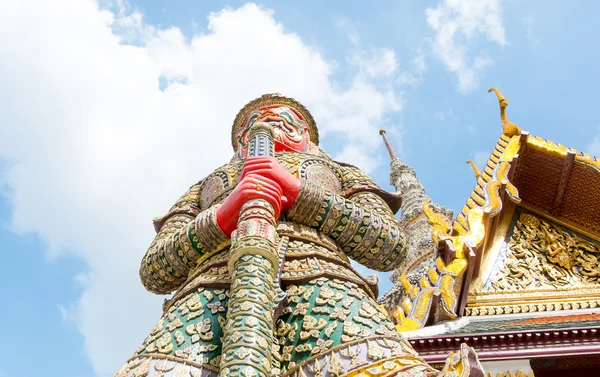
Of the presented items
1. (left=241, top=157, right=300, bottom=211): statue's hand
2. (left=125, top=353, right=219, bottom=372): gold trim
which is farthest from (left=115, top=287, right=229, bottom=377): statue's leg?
(left=241, top=157, right=300, bottom=211): statue's hand

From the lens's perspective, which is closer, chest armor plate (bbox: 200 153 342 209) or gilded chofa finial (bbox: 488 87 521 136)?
chest armor plate (bbox: 200 153 342 209)

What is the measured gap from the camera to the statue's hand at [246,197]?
2604 mm

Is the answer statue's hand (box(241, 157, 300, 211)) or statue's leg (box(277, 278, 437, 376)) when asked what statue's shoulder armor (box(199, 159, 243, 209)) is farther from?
statue's leg (box(277, 278, 437, 376))

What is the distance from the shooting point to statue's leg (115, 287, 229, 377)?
212 centimetres

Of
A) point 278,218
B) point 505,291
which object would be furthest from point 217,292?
point 505,291

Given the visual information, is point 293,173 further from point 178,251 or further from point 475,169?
point 475,169

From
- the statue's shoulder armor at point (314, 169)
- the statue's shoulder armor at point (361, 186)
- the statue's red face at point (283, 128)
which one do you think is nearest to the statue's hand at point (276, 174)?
the statue's shoulder armor at point (314, 169)

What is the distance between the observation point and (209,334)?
7.43 feet

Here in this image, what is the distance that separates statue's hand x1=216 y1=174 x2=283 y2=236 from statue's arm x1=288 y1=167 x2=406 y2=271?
0.57 ft

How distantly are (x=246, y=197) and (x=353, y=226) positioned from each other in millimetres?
579

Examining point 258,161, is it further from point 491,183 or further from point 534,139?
point 534,139

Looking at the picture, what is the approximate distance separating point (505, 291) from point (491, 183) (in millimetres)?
941

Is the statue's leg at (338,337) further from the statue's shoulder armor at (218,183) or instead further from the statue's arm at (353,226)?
the statue's shoulder armor at (218,183)

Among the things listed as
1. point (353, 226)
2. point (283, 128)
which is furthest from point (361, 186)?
point (283, 128)
